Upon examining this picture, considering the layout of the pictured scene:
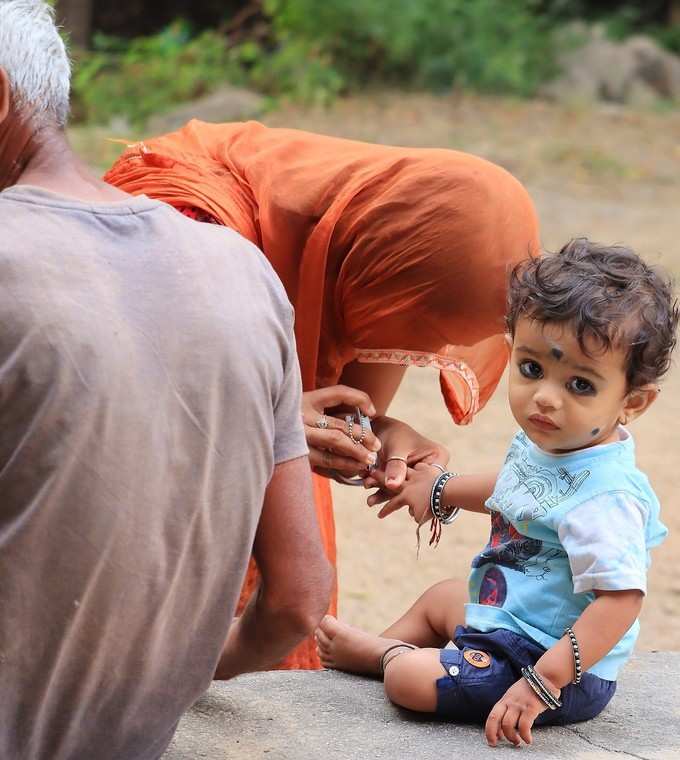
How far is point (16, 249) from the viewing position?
1687 mm

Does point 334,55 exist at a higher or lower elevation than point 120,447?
lower

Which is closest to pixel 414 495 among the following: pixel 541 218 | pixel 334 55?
pixel 541 218

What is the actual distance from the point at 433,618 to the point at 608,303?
0.82 metres

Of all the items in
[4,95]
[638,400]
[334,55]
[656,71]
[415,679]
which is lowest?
[334,55]

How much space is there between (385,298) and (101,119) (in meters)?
9.41

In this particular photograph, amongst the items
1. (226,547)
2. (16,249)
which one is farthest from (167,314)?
(226,547)

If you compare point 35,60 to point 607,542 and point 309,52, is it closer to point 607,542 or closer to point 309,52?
point 607,542

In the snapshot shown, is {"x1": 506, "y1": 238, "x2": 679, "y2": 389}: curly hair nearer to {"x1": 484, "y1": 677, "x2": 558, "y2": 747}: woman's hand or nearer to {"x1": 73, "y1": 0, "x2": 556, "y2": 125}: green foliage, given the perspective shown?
{"x1": 484, "y1": 677, "x2": 558, "y2": 747}: woman's hand

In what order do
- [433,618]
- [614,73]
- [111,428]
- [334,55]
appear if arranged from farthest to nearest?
[614,73], [334,55], [433,618], [111,428]

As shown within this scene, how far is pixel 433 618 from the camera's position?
282 centimetres

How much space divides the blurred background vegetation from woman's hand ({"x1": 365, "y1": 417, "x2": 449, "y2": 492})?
922 cm

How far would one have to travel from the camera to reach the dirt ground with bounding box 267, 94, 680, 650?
5043 mm

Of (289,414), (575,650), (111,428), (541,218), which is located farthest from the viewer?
(541,218)

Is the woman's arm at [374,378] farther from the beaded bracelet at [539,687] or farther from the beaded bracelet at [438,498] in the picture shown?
the beaded bracelet at [539,687]
